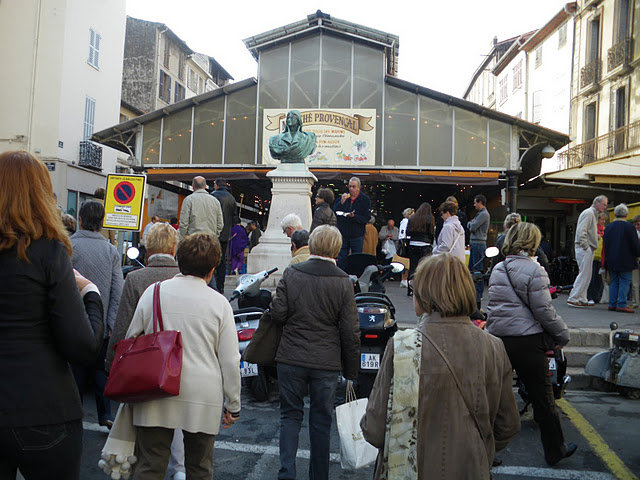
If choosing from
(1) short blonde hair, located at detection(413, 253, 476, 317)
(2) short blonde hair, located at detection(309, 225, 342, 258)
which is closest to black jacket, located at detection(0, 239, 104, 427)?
(1) short blonde hair, located at detection(413, 253, 476, 317)

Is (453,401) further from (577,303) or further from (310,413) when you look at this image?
(577,303)

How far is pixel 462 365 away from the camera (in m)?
2.35

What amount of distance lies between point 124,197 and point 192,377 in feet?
20.7

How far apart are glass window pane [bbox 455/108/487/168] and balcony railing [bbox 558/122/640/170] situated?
693 cm

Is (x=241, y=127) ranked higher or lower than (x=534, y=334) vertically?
higher

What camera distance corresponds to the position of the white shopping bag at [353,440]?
10.1 ft

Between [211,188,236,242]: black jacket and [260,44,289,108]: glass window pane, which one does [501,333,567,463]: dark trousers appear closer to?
[211,188,236,242]: black jacket

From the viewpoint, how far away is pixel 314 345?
373cm

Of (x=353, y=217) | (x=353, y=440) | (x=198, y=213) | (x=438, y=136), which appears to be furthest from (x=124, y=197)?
(x=438, y=136)

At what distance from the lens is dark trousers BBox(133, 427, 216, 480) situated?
2.85m

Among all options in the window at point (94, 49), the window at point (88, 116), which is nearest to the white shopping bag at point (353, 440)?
the window at point (88, 116)

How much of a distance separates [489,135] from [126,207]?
13.1m

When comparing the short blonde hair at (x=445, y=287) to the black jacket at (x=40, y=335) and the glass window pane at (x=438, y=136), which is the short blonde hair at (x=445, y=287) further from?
the glass window pane at (x=438, y=136)

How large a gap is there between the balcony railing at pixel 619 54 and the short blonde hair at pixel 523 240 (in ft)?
70.8
